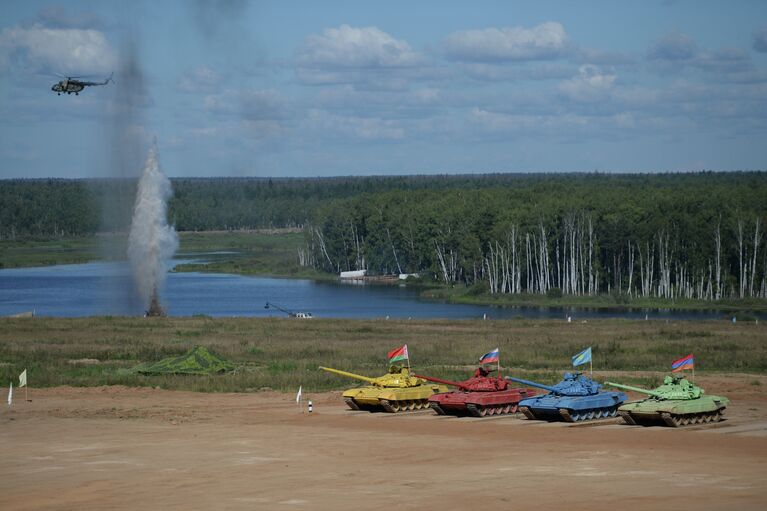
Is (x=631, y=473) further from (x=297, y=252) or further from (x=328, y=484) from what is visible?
(x=297, y=252)

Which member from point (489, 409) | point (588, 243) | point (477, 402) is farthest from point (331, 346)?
point (588, 243)

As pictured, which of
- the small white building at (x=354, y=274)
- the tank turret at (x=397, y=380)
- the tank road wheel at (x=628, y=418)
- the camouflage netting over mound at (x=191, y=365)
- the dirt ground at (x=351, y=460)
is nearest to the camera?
the dirt ground at (x=351, y=460)

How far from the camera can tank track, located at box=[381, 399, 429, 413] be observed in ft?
138

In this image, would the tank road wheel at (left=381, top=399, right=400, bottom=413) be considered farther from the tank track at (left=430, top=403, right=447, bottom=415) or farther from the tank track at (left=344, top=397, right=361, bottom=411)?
the tank track at (left=430, top=403, right=447, bottom=415)

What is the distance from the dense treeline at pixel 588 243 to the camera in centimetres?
12388

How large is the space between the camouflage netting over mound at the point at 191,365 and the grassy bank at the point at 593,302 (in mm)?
61015

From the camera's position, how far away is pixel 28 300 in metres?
117

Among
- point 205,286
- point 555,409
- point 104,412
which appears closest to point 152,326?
point 104,412

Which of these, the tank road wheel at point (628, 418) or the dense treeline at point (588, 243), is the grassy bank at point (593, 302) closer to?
the dense treeline at point (588, 243)

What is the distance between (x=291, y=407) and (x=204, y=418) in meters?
3.77

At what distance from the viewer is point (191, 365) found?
2072 inches

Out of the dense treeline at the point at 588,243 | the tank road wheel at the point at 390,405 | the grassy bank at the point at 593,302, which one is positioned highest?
the dense treeline at the point at 588,243

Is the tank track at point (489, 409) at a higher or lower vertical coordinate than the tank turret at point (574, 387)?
lower

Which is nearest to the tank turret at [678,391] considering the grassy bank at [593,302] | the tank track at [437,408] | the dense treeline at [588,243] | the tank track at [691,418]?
the tank track at [691,418]
